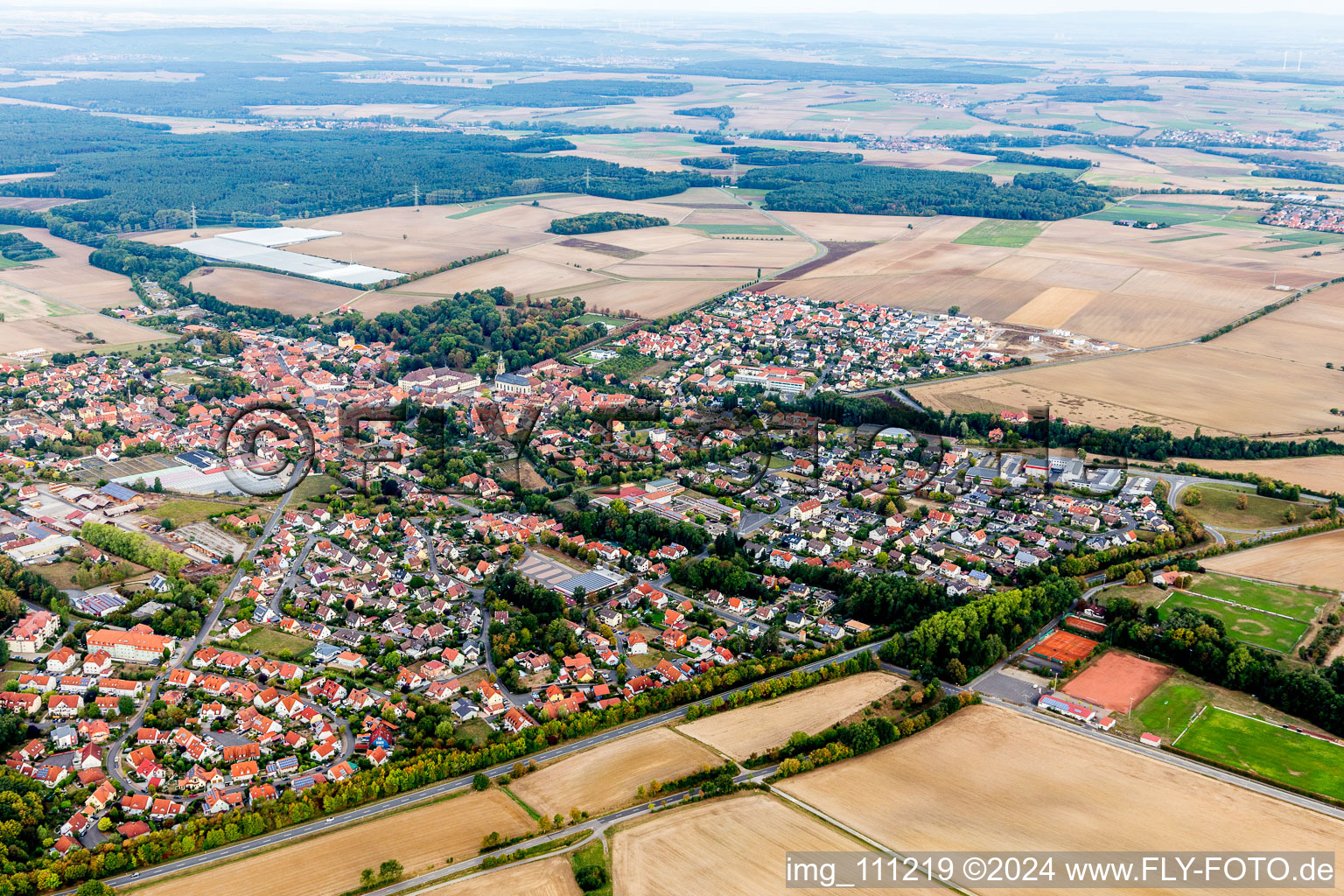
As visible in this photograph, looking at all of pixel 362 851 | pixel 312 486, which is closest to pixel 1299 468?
pixel 362 851

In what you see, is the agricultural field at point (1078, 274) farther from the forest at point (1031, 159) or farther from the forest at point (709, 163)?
the forest at point (709, 163)

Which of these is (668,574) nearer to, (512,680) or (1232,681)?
(512,680)

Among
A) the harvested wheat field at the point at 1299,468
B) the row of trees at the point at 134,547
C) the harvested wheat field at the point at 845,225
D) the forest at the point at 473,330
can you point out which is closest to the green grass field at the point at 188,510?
the row of trees at the point at 134,547

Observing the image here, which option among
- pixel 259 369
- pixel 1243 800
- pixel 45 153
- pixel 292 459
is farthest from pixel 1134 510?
pixel 45 153

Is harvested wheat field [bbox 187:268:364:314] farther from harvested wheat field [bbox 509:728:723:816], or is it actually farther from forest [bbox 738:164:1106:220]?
harvested wheat field [bbox 509:728:723:816]

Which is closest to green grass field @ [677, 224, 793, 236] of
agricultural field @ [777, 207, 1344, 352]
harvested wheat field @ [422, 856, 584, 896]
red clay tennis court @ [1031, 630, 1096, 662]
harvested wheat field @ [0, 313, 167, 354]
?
agricultural field @ [777, 207, 1344, 352]

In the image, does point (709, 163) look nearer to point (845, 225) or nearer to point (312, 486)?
point (845, 225)

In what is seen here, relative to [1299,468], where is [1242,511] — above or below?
below
